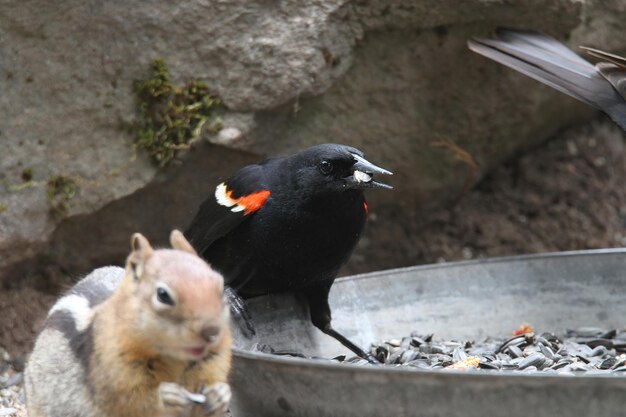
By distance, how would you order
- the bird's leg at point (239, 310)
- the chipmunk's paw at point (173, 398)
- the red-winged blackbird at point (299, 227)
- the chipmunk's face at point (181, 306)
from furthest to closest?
1. the red-winged blackbird at point (299, 227)
2. the bird's leg at point (239, 310)
3. the chipmunk's paw at point (173, 398)
4. the chipmunk's face at point (181, 306)

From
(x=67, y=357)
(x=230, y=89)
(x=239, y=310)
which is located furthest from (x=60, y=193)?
(x=67, y=357)

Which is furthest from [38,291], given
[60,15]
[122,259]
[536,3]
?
[536,3]

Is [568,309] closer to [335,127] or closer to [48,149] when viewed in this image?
[335,127]

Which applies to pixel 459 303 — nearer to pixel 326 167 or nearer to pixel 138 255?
pixel 326 167

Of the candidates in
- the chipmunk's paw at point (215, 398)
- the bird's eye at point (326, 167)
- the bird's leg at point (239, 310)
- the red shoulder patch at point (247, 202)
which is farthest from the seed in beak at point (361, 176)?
the chipmunk's paw at point (215, 398)

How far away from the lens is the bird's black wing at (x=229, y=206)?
14.1 feet

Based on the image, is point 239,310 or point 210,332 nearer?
point 210,332

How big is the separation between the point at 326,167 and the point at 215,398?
5.18ft

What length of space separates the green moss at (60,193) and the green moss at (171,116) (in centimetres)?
37

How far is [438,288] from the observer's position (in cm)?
456

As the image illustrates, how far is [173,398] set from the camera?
2752 mm

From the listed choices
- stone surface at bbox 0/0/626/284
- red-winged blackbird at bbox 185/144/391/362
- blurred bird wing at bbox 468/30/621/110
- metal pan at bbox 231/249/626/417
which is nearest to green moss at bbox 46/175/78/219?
stone surface at bbox 0/0/626/284

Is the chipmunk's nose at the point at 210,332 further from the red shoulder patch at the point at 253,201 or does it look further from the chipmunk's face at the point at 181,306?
the red shoulder patch at the point at 253,201

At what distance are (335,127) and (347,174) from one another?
1.13m
